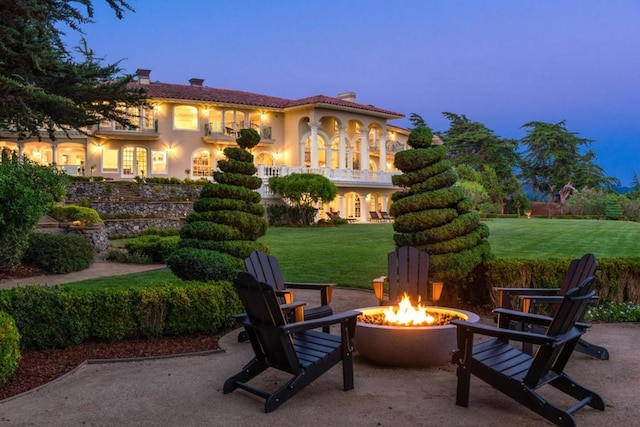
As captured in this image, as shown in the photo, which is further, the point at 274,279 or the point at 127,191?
the point at 127,191

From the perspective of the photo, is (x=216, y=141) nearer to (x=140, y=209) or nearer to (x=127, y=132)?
(x=127, y=132)

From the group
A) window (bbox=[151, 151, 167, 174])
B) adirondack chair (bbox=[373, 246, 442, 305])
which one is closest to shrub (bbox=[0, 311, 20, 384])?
adirondack chair (bbox=[373, 246, 442, 305])

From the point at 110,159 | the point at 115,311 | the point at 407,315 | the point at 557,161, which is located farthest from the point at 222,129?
the point at 557,161

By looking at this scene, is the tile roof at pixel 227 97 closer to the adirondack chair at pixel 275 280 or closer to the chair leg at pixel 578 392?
the adirondack chair at pixel 275 280

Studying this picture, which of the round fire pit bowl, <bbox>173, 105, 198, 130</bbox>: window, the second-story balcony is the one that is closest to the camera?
the round fire pit bowl

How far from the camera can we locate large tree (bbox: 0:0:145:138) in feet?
30.0

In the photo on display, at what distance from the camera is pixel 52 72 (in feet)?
34.1

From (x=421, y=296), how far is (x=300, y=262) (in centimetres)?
780

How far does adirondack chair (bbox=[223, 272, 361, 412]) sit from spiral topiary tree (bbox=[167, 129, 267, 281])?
3.21 meters

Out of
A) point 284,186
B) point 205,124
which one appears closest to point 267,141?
point 205,124

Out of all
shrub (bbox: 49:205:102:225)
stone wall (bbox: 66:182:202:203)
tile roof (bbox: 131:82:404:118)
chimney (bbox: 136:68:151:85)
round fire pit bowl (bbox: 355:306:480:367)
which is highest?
chimney (bbox: 136:68:151:85)

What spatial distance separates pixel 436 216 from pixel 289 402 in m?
4.44

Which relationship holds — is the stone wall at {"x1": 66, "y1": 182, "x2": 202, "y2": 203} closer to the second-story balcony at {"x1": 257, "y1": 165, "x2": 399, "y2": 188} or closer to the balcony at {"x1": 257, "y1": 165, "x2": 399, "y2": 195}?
the balcony at {"x1": 257, "y1": 165, "x2": 399, "y2": 195}

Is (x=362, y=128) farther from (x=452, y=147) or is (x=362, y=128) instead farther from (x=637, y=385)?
(x=637, y=385)
